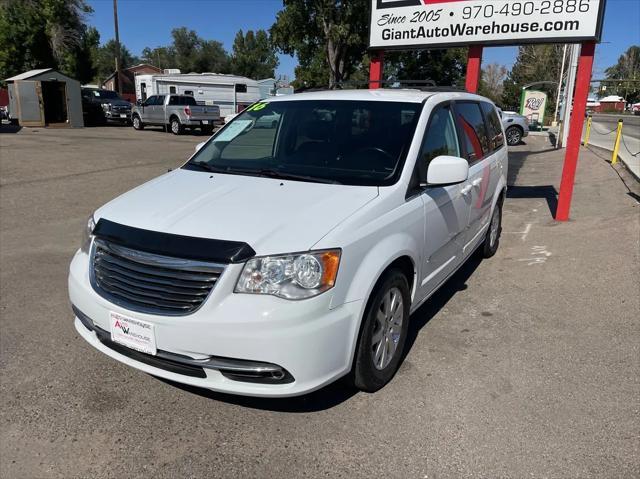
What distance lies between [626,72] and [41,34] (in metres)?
127

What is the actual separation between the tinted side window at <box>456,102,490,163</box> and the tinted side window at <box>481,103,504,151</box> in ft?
0.73

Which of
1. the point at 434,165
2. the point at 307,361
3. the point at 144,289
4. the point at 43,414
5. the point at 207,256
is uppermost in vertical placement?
the point at 434,165

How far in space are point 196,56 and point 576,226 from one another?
99.2m

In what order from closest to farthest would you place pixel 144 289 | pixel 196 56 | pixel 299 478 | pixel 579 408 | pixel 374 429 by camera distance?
pixel 299 478 → pixel 144 289 → pixel 374 429 → pixel 579 408 → pixel 196 56

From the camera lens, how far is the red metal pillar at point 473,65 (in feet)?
26.6

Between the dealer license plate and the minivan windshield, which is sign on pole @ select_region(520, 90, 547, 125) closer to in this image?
the minivan windshield

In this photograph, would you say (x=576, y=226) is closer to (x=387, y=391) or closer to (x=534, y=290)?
(x=534, y=290)

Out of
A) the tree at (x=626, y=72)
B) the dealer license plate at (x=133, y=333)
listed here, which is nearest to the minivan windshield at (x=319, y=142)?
the dealer license plate at (x=133, y=333)

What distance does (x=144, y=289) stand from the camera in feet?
8.79

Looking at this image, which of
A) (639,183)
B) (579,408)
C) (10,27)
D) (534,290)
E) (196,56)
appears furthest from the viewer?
(196,56)

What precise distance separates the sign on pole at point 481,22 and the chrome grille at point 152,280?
644 cm

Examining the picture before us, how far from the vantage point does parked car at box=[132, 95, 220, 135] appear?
2417 centimetres

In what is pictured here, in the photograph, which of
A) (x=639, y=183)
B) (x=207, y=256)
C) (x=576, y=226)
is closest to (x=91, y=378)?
(x=207, y=256)

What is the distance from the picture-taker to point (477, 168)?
462 centimetres
